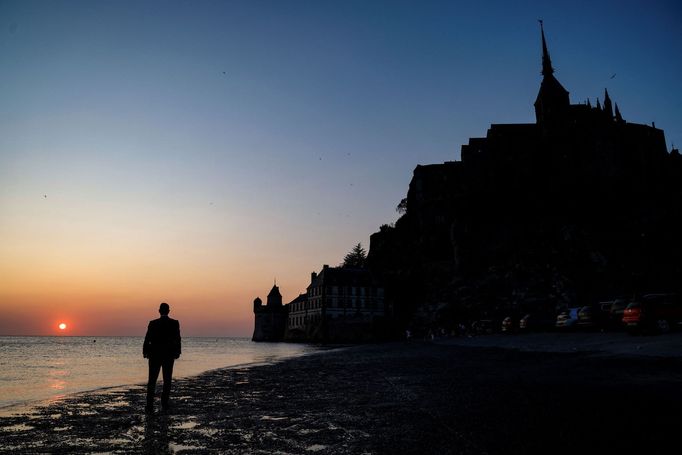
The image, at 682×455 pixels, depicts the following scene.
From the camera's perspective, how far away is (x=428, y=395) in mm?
9211

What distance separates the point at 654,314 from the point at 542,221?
6027cm

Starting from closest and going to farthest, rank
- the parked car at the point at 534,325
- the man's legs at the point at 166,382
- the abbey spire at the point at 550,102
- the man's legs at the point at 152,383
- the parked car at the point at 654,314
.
Answer: the man's legs at the point at 152,383
the man's legs at the point at 166,382
the parked car at the point at 654,314
the parked car at the point at 534,325
the abbey spire at the point at 550,102

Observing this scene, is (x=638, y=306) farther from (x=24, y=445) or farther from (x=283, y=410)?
(x=24, y=445)

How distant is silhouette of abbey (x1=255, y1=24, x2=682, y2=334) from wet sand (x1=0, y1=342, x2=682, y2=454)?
190 feet

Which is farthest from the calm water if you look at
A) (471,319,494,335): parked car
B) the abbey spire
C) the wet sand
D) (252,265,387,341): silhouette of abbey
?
the abbey spire

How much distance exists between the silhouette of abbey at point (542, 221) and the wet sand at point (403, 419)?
57949mm

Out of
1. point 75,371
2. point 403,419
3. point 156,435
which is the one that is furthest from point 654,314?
point 75,371

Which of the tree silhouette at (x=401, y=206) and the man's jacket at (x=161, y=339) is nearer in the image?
the man's jacket at (x=161, y=339)

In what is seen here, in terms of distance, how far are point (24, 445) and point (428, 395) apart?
6758 millimetres

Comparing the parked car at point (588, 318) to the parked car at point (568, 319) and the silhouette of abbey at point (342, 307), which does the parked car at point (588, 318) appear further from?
the silhouette of abbey at point (342, 307)

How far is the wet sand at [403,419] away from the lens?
5.19 m

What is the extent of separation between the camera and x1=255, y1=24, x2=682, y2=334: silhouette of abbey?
6751cm

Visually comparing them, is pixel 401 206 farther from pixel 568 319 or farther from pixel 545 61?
pixel 568 319

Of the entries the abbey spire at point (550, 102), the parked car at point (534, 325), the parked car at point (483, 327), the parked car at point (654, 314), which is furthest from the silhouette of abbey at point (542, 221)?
the parked car at point (654, 314)
